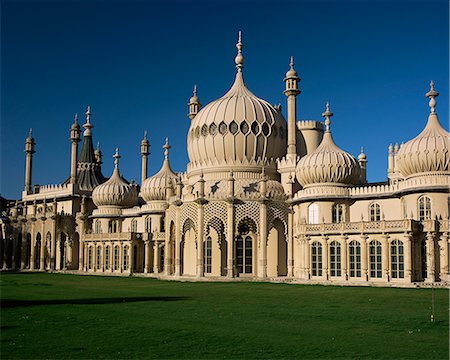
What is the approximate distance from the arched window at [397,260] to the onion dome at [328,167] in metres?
8.70

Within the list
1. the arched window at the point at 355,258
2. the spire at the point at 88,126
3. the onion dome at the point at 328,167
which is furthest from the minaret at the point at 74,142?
the arched window at the point at 355,258

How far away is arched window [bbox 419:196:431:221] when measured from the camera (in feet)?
133

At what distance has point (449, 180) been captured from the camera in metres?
40.3

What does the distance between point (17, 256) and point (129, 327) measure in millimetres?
62433

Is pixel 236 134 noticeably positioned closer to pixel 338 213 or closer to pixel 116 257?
pixel 338 213

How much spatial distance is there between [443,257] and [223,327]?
25.0m

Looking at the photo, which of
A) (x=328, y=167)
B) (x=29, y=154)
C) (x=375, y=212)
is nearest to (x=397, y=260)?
(x=375, y=212)

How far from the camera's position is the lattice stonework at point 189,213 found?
47688 millimetres

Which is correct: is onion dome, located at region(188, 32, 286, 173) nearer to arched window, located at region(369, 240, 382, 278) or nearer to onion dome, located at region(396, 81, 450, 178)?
onion dome, located at region(396, 81, 450, 178)

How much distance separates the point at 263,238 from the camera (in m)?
46.4

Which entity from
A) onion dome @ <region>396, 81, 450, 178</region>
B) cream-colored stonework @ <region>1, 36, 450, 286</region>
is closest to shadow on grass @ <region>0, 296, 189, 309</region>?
cream-colored stonework @ <region>1, 36, 450, 286</region>

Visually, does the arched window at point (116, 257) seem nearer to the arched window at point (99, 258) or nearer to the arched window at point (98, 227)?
the arched window at point (99, 258)

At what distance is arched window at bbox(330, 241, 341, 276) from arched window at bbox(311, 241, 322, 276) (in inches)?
39.3

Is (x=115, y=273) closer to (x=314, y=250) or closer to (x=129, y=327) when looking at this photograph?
(x=314, y=250)
